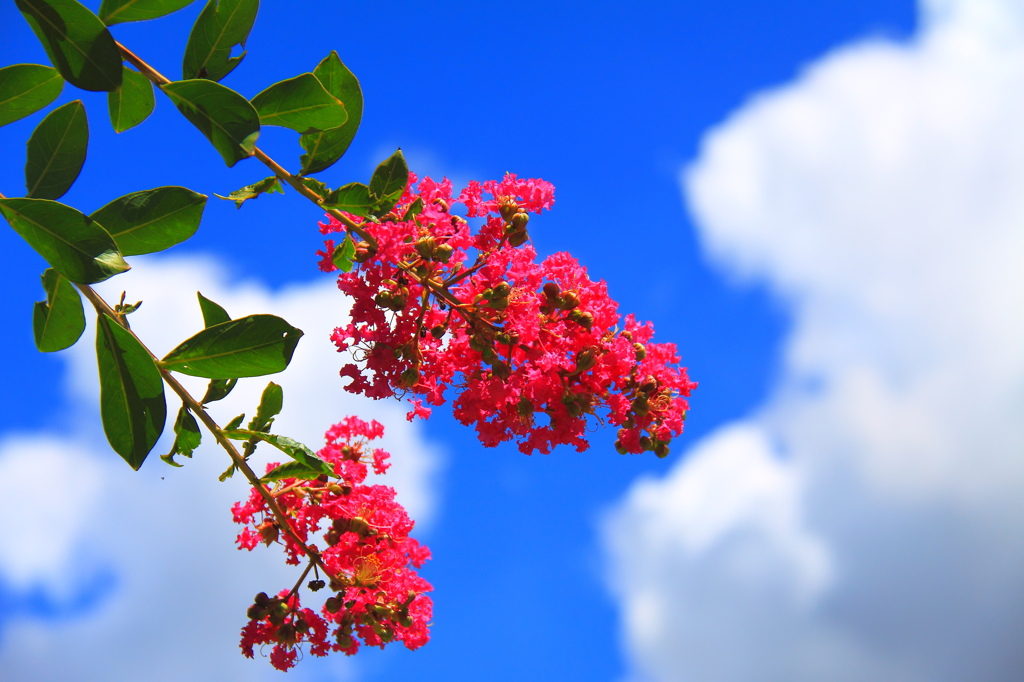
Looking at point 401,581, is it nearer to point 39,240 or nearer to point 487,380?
point 487,380

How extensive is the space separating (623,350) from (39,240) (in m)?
1.54

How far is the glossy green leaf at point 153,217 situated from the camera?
1.90 m

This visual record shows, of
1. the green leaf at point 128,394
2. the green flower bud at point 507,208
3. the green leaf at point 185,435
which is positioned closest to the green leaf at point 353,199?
the green flower bud at point 507,208

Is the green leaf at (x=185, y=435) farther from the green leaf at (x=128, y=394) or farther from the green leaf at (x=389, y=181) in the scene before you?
the green leaf at (x=389, y=181)

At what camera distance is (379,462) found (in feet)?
9.27

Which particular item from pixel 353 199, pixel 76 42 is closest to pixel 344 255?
pixel 353 199

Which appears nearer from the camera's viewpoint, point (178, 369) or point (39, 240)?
point (39, 240)

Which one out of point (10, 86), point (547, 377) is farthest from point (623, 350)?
point (10, 86)

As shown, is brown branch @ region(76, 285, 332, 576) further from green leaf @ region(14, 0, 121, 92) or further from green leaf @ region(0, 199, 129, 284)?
green leaf @ region(14, 0, 121, 92)

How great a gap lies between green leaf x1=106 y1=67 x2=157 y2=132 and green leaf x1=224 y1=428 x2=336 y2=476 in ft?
2.76

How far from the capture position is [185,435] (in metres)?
2.12

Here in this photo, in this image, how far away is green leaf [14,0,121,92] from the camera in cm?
157

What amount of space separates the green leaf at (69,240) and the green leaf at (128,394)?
0.75 ft

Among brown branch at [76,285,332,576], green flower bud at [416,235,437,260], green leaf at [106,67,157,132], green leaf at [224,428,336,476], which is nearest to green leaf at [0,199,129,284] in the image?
brown branch at [76,285,332,576]
